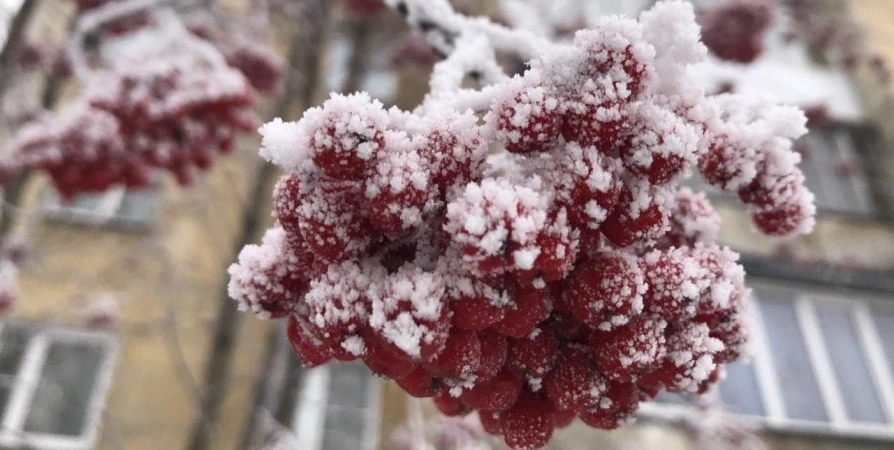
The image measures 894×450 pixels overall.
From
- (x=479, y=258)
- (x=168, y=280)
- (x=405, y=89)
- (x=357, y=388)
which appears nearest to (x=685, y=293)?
(x=479, y=258)

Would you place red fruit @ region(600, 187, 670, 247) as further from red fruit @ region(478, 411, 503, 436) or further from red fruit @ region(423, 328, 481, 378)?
red fruit @ region(478, 411, 503, 436)

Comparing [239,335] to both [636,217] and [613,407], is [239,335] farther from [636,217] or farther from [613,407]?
[636,217]

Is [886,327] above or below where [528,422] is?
above

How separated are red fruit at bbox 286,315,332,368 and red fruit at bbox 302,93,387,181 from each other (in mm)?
213

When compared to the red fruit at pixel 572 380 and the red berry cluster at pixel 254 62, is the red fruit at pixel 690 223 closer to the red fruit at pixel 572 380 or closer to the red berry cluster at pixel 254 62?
the red fruit at pixel 572 380

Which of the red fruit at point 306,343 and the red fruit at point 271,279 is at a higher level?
the red fruit at point 271,279

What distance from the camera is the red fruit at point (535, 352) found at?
829mm

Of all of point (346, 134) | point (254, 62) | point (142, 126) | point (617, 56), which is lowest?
point (346, 134)

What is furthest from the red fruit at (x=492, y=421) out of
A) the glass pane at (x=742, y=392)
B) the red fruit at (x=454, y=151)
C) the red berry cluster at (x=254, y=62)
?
the glass pane at (x=742, y=392)

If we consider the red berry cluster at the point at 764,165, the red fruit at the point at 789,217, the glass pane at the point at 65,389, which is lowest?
the red fruit at the point at 789,217

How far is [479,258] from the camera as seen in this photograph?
2.30 feet

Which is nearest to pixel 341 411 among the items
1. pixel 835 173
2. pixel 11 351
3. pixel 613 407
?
pixel 11 351

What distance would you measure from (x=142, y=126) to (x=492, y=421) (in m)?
1.50

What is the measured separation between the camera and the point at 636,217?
2.51ft
